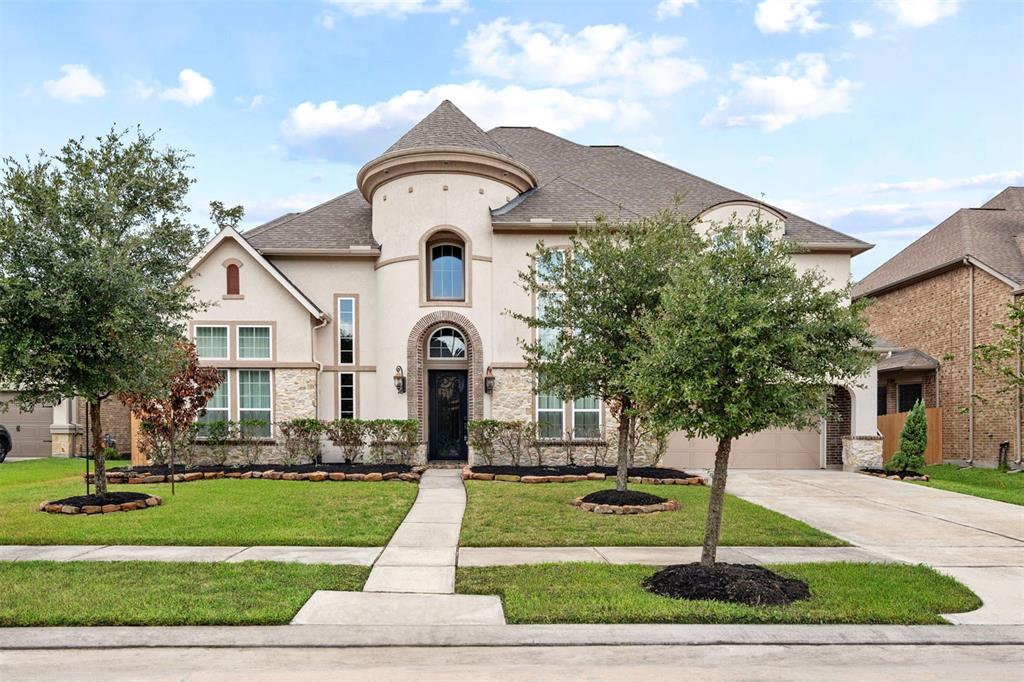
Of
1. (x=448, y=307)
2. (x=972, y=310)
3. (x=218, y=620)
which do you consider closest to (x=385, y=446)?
(x=448, y=307)

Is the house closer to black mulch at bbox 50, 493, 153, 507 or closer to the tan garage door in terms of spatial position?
the tan garage door

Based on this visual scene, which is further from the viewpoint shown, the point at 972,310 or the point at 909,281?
the point at 909,281

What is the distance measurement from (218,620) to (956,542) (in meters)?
9.53

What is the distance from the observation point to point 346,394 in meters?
19.1

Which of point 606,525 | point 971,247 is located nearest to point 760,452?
point 971,247

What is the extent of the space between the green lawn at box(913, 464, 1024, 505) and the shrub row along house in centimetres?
272

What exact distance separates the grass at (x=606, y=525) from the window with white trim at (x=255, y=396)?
23.6 ft

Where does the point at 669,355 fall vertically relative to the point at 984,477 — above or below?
above

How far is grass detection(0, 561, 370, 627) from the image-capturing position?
20.0 ft

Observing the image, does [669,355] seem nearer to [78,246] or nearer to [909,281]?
[78,246]

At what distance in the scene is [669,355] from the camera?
702 centimetres

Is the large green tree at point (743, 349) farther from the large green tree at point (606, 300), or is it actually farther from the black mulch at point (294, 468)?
the black mulch at point (294, 468)

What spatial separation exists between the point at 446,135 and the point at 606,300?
877 cm

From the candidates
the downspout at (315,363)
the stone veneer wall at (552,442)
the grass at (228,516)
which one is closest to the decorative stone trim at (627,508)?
the grass at (228,516)
